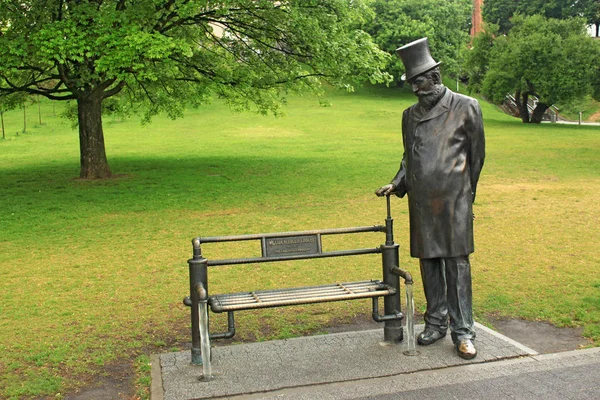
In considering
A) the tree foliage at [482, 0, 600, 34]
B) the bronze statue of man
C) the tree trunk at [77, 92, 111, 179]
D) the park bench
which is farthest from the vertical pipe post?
the tree foliage at [482, 0, 600, 34]

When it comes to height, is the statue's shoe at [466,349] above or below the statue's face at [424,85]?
below

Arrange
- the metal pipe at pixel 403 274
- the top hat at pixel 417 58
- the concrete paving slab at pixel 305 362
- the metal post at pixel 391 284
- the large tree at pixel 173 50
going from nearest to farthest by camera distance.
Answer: the concrete paving slab at pixel 305 362, the metal pipe at pixel 403 274, the top hat at pixel 417 58, the metal post at pixel 391 284, the large tree at pixel 173 50

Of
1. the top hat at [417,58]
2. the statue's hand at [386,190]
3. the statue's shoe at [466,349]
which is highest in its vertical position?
the top hat at [417,58]

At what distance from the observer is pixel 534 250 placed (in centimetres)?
1027

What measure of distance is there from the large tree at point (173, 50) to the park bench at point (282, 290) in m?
9.18

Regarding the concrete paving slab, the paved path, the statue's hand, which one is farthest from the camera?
the statue's hand

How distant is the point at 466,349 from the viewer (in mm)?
5652

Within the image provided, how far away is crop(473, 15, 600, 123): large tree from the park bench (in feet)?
122

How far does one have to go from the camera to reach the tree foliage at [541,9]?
6862 cm

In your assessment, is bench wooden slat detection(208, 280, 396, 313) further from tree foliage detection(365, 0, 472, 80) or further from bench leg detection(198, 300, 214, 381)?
tree foliage detection(365, 0, 472, 80)

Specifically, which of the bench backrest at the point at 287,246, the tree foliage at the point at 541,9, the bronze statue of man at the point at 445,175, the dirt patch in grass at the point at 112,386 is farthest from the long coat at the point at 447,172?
the tree foliage at the point at 541,9

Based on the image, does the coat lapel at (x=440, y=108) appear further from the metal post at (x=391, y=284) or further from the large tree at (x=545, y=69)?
the large tree at (x=545, y=69)

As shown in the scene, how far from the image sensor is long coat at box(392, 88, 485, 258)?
5.74 meters

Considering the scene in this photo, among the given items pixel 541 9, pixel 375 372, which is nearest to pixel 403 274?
pixel 375 372
